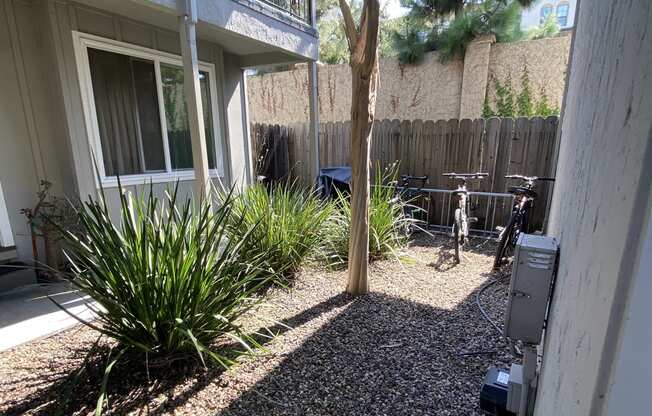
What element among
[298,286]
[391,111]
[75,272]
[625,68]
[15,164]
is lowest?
[298,286]

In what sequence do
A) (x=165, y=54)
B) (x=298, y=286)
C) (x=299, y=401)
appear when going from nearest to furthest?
(x=299, y=401)
(x=298, y=286)
(x=165, y=54)

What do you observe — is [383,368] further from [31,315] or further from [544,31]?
[544,31]

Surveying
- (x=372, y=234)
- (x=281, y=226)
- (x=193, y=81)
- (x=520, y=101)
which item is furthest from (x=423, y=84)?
(x=281, y=226)

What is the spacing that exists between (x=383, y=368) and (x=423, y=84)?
383 inches

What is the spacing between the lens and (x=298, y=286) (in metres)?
3.25

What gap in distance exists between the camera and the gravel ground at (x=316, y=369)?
173 centimetres

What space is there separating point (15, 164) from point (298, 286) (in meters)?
3.15

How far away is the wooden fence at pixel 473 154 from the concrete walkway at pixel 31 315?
125 inches

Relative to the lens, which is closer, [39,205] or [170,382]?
[170,382]

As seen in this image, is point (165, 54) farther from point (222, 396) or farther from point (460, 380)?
point (460, 380)

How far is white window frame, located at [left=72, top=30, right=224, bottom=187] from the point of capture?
3551mm

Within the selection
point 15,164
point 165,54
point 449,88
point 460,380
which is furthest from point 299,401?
point 449,88

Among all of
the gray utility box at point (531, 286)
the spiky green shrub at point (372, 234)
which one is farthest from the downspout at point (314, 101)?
the gray utility box at point (531, 286)

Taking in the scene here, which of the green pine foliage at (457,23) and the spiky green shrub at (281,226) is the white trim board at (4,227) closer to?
the spiky green shrub at (281,226)
